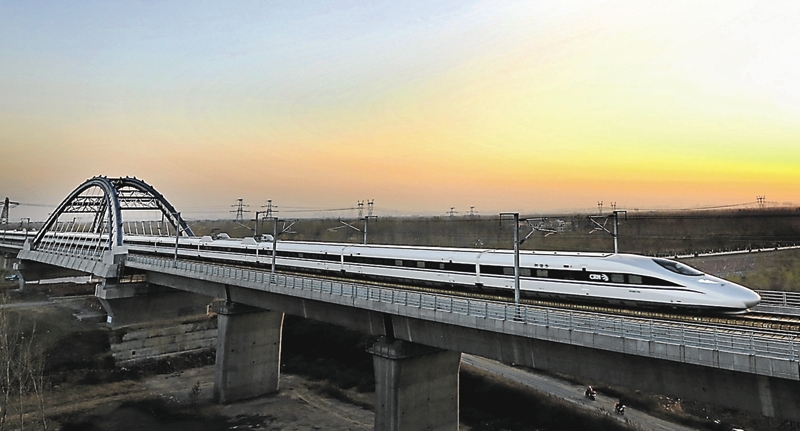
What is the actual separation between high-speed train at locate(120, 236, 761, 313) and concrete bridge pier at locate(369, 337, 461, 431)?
5270 mm

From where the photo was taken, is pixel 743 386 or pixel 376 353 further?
pixel 376 353

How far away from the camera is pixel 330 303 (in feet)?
106

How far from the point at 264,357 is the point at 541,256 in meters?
28.5

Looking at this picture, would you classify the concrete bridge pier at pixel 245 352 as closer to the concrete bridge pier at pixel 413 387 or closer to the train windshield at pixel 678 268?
the concrete bridge pier at pixel 413 387

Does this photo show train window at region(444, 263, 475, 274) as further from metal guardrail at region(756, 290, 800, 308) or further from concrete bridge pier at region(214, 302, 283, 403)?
concrete bridge pier at region(214, 302, 283, 403)

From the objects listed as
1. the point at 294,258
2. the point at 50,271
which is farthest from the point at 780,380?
the point at 50,271

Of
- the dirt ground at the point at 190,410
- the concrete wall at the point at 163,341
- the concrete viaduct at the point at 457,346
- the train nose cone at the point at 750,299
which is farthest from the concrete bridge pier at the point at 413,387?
the concrete wall at the point at 163,341

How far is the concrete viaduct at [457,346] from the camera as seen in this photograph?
1628 centimetres

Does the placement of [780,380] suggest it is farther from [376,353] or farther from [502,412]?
[502,412]

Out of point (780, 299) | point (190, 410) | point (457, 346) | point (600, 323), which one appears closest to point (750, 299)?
point (780, 299)

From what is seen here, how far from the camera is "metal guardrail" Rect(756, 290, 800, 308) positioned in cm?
2391

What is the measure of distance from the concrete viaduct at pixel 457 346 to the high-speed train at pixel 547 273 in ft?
11.6

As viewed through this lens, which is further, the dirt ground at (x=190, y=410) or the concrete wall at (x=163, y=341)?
the concrete wall at (x=163, y=341)

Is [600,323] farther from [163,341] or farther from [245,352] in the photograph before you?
[163,341]
